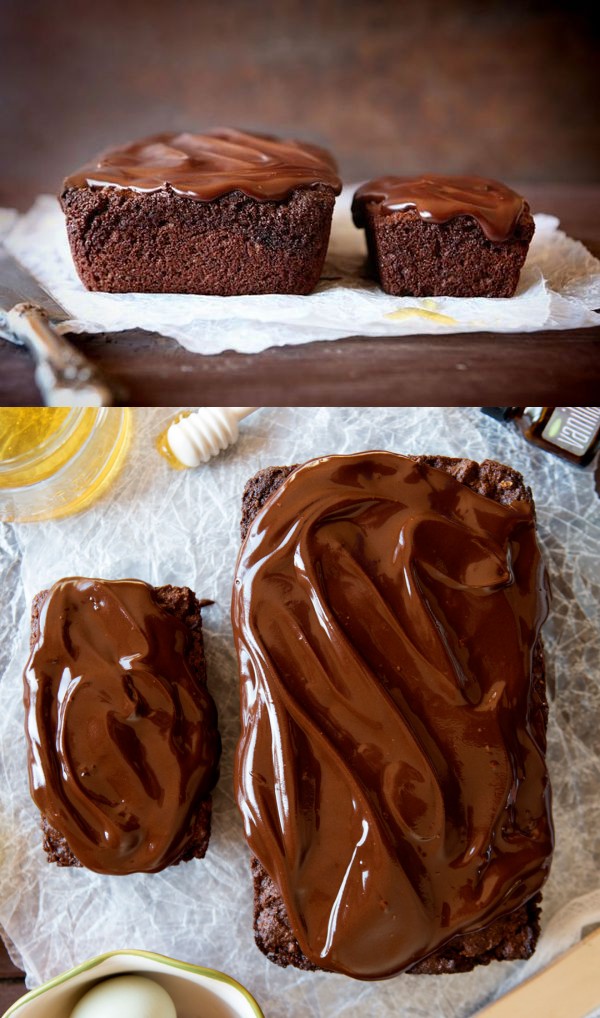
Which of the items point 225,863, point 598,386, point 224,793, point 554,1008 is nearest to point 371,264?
point 598,386

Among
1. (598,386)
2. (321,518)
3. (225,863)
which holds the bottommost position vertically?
(225,863)

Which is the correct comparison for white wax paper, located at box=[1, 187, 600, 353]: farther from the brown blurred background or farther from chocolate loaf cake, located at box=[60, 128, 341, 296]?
the brown blurred background

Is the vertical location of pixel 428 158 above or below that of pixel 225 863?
above

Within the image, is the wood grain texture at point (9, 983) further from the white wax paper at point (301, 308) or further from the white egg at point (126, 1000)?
the white wax paper at point (301, 308)

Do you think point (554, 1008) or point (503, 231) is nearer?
point (503, 231)

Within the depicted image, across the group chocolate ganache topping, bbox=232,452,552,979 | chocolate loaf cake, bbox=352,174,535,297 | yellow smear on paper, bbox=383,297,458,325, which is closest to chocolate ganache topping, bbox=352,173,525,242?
chocolate loaf cake, bbox=352,174,535,297

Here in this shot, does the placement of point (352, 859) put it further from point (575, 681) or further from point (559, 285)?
point (559, 285)
